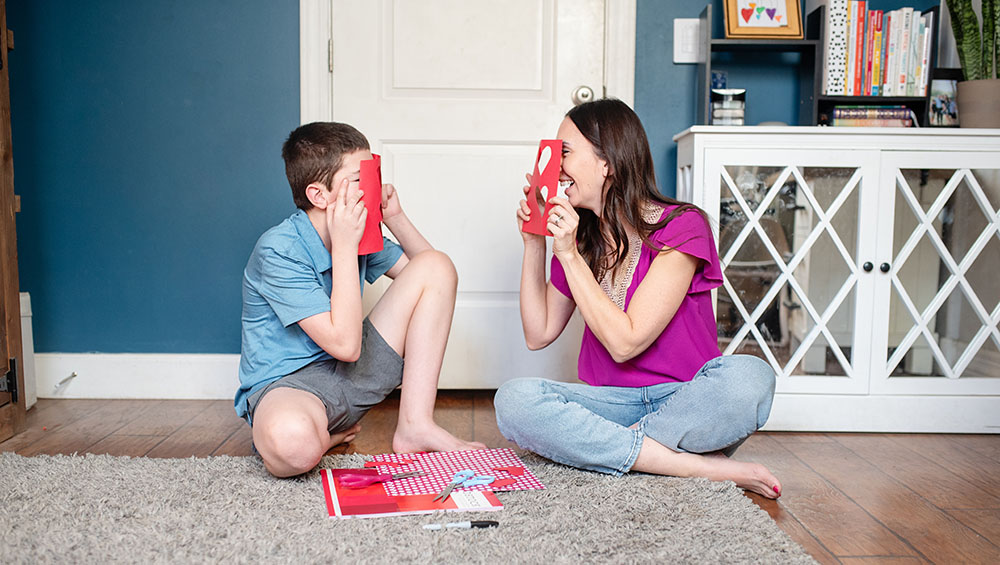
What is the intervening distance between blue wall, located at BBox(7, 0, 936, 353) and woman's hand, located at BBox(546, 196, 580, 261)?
3.08 ft

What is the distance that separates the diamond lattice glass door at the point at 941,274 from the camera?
202cm

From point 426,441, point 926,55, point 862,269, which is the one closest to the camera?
point 426,441

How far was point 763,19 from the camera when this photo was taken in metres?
2.20

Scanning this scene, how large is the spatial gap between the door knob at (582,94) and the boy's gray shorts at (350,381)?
1.04 metres

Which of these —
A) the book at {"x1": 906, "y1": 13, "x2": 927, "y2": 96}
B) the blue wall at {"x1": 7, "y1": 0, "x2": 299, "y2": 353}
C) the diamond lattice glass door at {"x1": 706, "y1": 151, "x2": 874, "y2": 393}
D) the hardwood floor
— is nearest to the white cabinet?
the diamond lattice glass door at {"x1": 706, "y1": 151, "x2": 874, "y2": 393}

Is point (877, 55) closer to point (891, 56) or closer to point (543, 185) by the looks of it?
point (891, 56)

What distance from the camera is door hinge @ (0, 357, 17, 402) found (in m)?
1.89

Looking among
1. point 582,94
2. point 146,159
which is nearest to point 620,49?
point 582,94

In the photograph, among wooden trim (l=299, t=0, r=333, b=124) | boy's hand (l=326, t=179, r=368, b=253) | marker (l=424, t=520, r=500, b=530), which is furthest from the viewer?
wooden trim (l=299, t=0, r=333, b=124)

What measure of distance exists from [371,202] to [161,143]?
1132 mm

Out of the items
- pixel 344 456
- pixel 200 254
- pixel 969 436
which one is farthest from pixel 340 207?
pixel 969 436

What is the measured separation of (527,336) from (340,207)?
1.76 ft

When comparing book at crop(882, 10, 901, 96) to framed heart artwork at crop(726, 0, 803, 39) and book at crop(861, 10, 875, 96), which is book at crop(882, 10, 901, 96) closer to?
book at crop(861, 10, 875, 96)

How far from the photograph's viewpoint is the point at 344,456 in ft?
5.34
